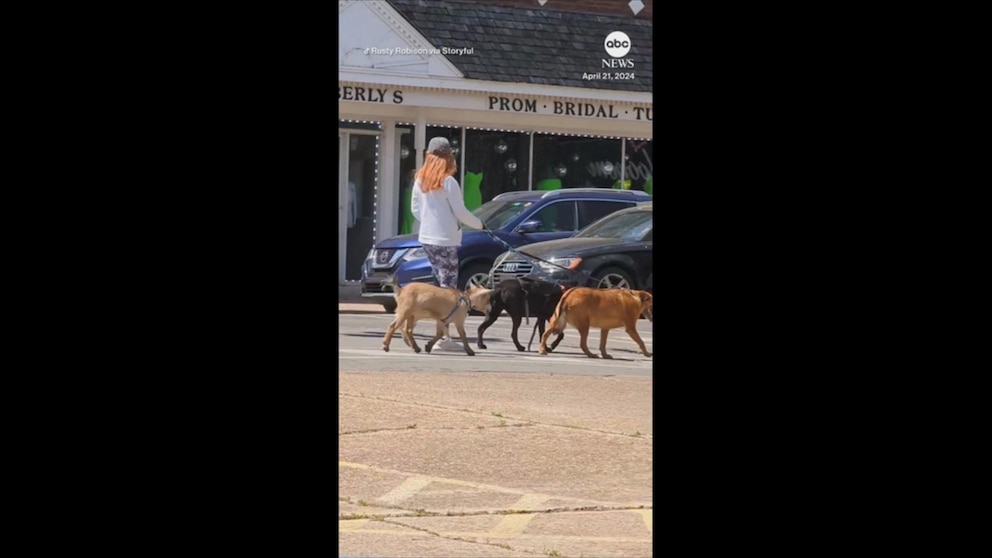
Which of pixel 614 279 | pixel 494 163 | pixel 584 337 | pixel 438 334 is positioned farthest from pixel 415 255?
pixel 494 163

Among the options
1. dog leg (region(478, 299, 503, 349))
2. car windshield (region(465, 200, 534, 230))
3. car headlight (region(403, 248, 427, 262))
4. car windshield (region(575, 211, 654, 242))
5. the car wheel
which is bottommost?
dog leg (region(478, 299, 503, 349))

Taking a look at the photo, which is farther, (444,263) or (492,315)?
(444,263)

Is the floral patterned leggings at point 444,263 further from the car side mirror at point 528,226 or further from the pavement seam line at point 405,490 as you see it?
the pavement seam line at point 405,490

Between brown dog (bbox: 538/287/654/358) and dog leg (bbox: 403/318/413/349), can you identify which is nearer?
brown dog (bbox: 538/287/654/358)

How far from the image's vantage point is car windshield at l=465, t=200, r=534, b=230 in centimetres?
1453

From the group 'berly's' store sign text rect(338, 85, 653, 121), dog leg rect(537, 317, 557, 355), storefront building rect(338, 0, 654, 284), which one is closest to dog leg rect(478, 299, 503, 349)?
dog leg rect(537, 317, 557, 355)

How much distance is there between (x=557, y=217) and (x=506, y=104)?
382cm

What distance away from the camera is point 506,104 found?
17.9 m

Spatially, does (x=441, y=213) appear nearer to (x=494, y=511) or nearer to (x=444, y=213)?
(x=444, y=213)

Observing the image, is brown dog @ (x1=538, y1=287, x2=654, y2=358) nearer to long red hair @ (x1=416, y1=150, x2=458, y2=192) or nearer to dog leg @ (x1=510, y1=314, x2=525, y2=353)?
dog leg @ (x1=510, y1=314, x2=525, y2=353)

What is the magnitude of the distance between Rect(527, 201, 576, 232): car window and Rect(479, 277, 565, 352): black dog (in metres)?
1.28
